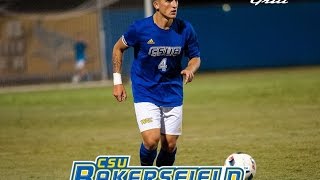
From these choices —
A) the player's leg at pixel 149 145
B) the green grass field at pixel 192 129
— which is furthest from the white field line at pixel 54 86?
the player's leg at pixel 149 145

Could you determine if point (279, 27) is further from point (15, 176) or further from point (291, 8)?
point (15, 176)

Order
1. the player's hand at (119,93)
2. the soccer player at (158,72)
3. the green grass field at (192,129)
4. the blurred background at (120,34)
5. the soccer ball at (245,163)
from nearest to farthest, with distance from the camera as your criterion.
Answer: the soccer ball at (245,163), the soccer player at (158,72), the player's hand at (119,93), the green grass field at (192,129), the blurred background at (120,34)

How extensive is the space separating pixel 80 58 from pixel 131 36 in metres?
21.2

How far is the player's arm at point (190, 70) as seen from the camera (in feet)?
27.6

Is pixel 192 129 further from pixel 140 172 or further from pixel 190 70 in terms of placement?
pixel 140 172

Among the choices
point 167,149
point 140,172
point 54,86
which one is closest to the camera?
point 140,172

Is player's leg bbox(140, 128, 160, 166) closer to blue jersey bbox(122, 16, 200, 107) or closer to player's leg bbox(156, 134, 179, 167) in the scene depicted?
player's leg bbox(156, 134, 179, 167)

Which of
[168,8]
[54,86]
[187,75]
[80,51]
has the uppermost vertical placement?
[168,8]

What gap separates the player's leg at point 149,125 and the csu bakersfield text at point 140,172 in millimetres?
619

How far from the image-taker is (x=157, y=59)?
871 centimetres

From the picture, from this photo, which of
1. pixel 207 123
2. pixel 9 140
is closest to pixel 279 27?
pixel 207 123

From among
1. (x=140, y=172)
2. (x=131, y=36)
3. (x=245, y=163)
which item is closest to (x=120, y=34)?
(x=131, y=36)

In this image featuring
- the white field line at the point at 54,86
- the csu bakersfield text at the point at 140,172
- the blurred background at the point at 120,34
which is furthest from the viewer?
the blurred background at the point at 120,34

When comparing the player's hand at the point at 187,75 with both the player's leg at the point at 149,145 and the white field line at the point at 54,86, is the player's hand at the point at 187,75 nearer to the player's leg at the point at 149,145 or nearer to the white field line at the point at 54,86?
the player's leg at the point at 149,145
